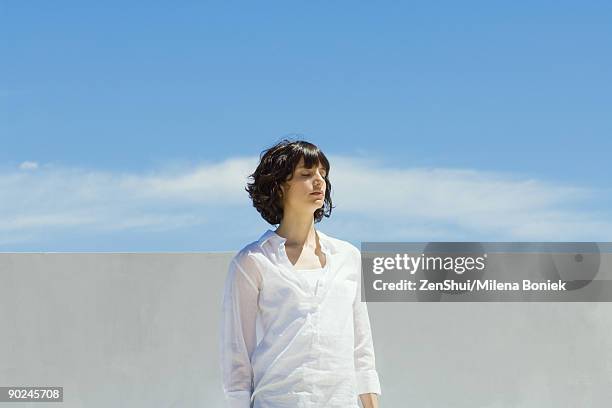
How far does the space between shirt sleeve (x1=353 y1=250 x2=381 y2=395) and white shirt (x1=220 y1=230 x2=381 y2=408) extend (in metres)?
0.04

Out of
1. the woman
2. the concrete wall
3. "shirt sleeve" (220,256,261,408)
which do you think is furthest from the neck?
the concrete wall

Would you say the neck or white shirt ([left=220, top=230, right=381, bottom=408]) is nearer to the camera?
white shirt ([left=220, top=230, right=381, bottom=408])

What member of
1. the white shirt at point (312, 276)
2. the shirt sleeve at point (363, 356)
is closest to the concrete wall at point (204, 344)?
the shirt sleeve at point (363, 356)

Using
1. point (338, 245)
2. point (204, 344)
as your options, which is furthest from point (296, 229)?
point (204, 344)

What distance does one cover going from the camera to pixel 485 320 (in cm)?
529

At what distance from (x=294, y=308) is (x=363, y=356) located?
0.25 metres

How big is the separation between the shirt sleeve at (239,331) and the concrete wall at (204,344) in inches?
125

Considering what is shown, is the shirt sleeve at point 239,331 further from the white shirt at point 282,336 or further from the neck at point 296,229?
the neck at point 296,229

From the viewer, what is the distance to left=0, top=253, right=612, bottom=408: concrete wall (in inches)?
208

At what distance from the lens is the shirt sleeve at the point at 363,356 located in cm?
217

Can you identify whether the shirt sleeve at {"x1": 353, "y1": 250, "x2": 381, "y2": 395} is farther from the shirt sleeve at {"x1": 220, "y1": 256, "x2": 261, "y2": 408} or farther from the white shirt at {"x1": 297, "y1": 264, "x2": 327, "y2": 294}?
the shirt sleeve at {"x1": 220, "y1": 256, "x2": 261, "y2": 408}

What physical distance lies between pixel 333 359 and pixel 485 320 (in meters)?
3.38

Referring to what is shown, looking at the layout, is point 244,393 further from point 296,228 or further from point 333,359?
point 296,228

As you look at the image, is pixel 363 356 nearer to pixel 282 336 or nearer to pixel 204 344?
pixel 282 336
